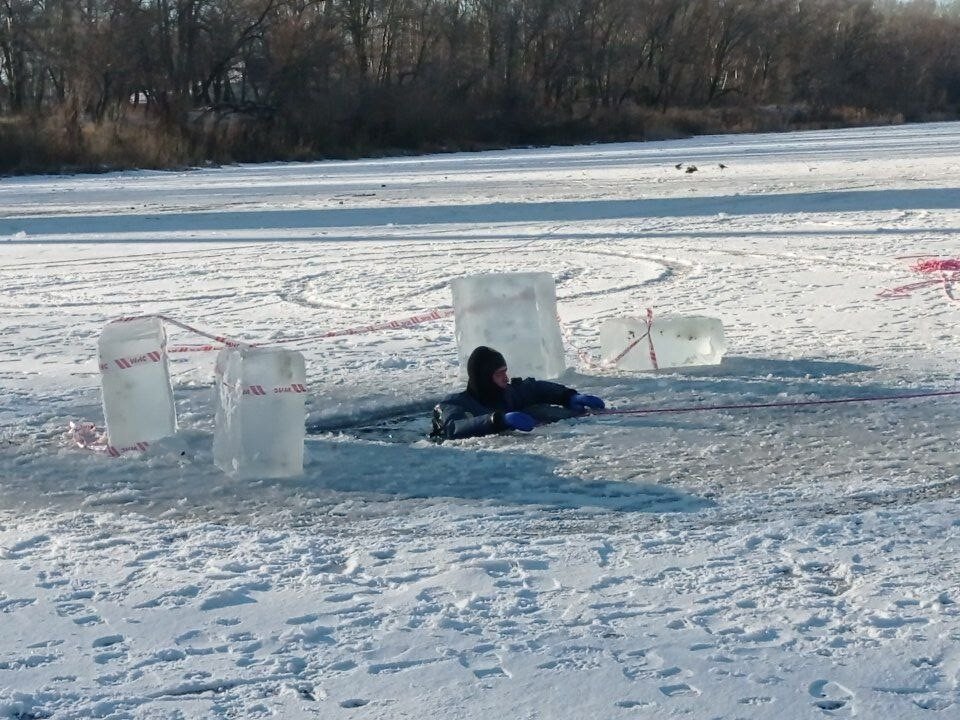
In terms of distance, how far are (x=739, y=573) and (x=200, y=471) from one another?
104 inches

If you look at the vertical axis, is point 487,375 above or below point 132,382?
below

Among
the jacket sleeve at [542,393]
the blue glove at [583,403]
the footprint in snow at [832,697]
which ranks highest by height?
the jacket sleeve at [542,393]

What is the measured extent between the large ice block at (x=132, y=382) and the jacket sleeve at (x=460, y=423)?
4.40 ft

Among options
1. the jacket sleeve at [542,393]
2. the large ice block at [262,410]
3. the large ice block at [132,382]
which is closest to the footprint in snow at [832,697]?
the large ice block at [262,410]

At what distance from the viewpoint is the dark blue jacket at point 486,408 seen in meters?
6.62

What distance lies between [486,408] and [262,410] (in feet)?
4.32

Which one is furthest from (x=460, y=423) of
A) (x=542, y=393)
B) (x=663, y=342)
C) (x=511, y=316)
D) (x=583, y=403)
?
(x=663, y=342)

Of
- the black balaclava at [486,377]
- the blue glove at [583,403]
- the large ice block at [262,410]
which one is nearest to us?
the large ice block at [262,410]

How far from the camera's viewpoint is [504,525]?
5305 mm

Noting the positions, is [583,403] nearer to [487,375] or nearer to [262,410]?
[487,375]

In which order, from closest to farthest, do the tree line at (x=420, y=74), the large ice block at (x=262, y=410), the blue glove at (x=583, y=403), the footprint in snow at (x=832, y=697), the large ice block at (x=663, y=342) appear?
the footprint in snow at (x=832, y=697) < the large ice block at (x=262, y=410) < the blue glove at (x=583, y=403) < the large ice block at (x=663, y=342) < the tree line at (x=420, y=74)

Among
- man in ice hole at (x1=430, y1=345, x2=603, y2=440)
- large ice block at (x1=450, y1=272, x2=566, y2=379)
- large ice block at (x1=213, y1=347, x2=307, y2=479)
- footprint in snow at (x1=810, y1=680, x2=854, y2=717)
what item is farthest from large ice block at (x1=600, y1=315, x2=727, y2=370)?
footprint in snow at (x1=810, y1=680, x2=854, y2=717)

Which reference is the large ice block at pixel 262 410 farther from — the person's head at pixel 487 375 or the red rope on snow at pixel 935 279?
the red rope on snow at pixel 935 279

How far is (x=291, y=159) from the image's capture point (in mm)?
37219
